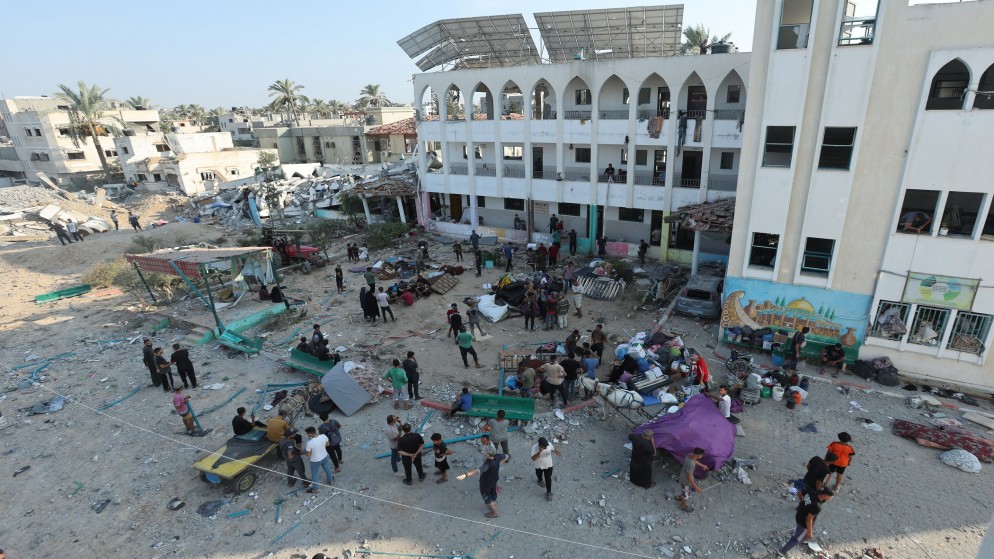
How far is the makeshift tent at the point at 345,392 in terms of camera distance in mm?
10727

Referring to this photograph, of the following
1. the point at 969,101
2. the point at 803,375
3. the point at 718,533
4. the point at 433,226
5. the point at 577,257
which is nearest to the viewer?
the point at 718,533

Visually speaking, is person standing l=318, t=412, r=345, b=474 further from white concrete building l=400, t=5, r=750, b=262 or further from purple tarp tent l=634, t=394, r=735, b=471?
white concrete building l=400, t=5, r=750, b=262

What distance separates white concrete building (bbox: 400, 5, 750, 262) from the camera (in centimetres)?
1998

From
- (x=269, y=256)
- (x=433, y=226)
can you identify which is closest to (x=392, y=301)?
(x=269, y=256)

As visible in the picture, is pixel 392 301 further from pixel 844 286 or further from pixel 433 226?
pixel 844 286

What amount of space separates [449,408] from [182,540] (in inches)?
207

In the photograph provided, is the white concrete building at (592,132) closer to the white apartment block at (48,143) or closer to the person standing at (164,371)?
the person standing at (164,371)

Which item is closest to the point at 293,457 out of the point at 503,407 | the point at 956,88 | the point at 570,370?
the point at 503,407

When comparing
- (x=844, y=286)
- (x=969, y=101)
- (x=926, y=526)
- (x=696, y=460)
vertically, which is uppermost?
(x=969, y=101)

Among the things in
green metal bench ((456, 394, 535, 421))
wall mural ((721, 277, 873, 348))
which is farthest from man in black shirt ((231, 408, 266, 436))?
wall mural ((721, 277, 873, 348))

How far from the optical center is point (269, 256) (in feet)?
57.0

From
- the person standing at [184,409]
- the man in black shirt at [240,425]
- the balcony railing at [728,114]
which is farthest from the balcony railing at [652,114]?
the person standing at [184,409]

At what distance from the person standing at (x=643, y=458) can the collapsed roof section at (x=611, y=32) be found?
18.5m

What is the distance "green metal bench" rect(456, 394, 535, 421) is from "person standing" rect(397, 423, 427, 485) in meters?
2.18
